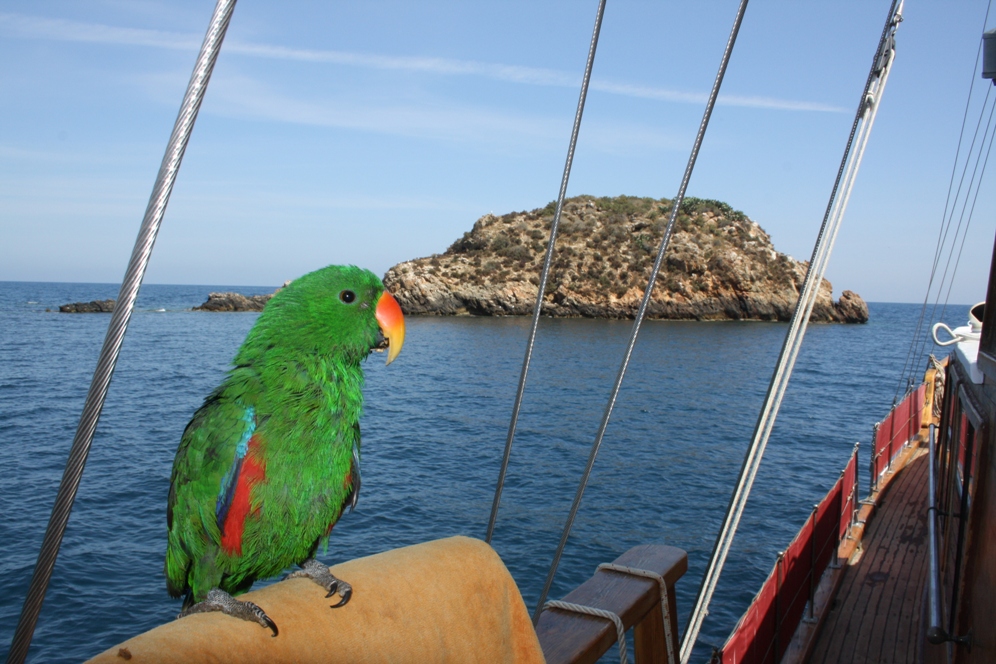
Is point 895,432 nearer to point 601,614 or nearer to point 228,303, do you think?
point 601,614

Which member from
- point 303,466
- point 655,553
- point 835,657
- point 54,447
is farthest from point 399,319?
point 54,447

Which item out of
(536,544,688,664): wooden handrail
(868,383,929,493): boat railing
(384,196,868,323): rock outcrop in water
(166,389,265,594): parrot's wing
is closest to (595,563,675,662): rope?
(536,544,688,664): wooden handrail

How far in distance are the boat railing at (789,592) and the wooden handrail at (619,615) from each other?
10.3ft

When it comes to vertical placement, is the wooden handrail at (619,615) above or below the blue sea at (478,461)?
above

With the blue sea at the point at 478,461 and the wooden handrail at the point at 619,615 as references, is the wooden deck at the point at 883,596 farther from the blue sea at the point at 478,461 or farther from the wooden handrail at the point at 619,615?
the wooden handrail at the point at 619,615

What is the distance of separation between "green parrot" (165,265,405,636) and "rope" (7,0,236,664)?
117 cm

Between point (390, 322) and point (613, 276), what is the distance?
70.3 meters

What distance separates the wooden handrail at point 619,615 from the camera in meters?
1.53

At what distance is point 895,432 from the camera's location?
487 inches

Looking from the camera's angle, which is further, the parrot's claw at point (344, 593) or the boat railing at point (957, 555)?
the boat railing at point (957, 555)

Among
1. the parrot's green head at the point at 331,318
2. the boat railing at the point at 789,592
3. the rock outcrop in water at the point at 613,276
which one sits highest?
the rock outcrop in water at the point at 613,276

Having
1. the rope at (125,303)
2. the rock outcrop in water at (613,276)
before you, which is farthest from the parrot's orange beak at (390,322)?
the rock outcrop in water at (613,276)

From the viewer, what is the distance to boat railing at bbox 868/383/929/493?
427 inches

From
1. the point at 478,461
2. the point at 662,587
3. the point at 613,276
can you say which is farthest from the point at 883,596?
the point at 613,276
